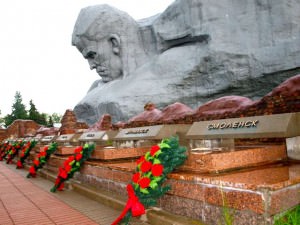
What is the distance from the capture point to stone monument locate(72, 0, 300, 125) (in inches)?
629

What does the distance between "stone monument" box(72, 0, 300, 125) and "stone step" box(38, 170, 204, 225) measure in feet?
37.3

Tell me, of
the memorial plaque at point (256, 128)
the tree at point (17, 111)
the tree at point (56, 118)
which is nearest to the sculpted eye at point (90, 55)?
the memorial plaque at point (256, 128)

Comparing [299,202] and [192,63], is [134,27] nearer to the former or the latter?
[192,63]

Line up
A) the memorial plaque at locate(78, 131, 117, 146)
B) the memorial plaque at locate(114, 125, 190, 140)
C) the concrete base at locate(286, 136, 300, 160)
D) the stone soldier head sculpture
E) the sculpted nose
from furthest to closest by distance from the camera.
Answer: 1. the sculpted nose
2. the stone soldier head sculpture
3. the memorial plaque at locate(78, 131, 117, 146)
4. the memorial plaque at locate(114, 125, 190, 140)
5. the concrete base at locate(286, 136, 300, 160)

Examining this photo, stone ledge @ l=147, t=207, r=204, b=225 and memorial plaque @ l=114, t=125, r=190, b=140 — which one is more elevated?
memorial plaque @ l=114, t=125, r=190, b=140

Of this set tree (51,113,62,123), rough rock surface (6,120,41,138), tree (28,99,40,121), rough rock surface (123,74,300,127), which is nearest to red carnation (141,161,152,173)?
rough rock surface (123,74,300,127)

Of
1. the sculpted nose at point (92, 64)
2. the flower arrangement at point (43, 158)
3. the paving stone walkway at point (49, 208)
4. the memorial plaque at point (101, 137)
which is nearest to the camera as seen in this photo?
the paving stone walkway at point (49, 208)

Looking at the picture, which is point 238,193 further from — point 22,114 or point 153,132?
point 22,114

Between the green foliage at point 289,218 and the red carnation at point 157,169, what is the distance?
4.13 ft

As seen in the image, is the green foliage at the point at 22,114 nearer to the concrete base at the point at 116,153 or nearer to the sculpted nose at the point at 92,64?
the sculpted nose at the point at 92,64

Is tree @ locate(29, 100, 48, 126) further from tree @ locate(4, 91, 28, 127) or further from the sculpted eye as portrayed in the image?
the sculpted eye

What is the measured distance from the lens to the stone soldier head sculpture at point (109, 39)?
68.3ft

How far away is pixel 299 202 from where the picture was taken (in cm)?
258

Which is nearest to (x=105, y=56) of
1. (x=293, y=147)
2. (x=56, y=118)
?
(x=293, y=147)
